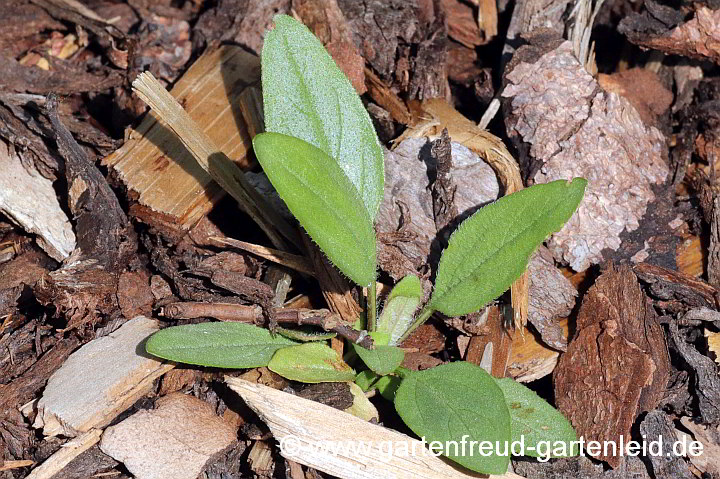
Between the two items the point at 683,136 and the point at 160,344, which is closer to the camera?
the point at 160,344

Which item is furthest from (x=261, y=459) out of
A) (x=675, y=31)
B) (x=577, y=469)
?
(x=675, y=31)

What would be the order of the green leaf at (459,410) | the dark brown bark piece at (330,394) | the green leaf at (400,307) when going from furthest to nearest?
the green leaf at (400,307), the dark brown bark piece at (330,394), the green leaf at (459,410)

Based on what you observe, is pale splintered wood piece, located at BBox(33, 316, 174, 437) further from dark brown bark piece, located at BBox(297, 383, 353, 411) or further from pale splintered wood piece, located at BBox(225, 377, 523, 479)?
dark brown bark piece, located at BBox(297, 383, 353, 411)

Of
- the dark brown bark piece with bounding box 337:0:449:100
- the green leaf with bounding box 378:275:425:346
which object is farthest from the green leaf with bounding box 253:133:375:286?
the dark brown bark piece with bounding box 337:0:449:100

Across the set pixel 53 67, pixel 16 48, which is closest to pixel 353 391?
pixel 53 67

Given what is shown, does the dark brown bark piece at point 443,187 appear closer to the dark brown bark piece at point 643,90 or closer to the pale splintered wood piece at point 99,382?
the dark brown bark piece at point 643,90

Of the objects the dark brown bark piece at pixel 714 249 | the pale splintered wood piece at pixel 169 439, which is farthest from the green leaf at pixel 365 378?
the dark brown bark piece at pixel 714 249

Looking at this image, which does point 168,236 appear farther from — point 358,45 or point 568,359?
point 568,359
